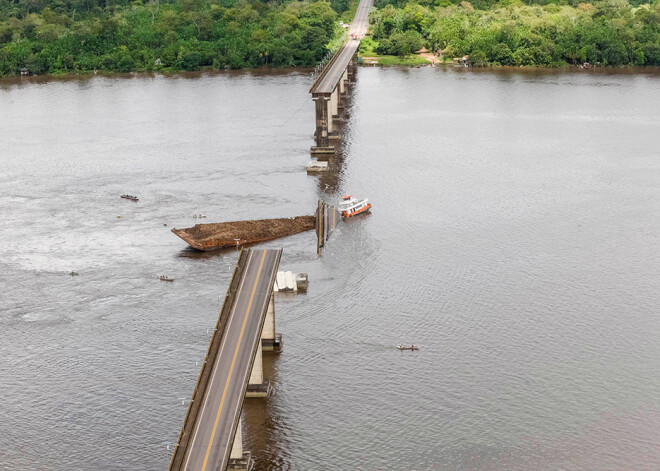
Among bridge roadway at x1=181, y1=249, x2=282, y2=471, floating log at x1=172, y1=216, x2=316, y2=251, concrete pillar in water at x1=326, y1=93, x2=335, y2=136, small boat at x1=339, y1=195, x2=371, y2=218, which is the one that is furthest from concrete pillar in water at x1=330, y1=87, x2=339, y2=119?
bridge roadway at x1=181, y1=249, x2=282, y2=471

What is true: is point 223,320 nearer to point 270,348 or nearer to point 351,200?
point 270,348

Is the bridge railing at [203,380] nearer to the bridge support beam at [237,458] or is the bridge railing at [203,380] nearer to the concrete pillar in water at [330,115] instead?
the bridge support beam at [237,458]

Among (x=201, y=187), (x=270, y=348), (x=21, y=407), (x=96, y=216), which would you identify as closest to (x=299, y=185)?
(x=201, y=187)

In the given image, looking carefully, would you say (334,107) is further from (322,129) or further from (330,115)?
(322,129)

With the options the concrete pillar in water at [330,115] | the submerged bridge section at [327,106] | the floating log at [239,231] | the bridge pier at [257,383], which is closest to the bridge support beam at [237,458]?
the bridge pier at [257,383]

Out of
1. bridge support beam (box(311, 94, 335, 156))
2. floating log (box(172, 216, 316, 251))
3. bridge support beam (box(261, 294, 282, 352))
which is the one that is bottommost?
bridge support beam (box(261, 294, 282, 352))

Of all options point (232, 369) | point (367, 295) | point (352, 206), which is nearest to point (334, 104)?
point (352, 206)

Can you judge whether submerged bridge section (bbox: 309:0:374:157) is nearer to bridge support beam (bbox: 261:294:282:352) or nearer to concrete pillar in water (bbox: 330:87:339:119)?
concrete pillar in water (bbox: 330:87:339:119)
